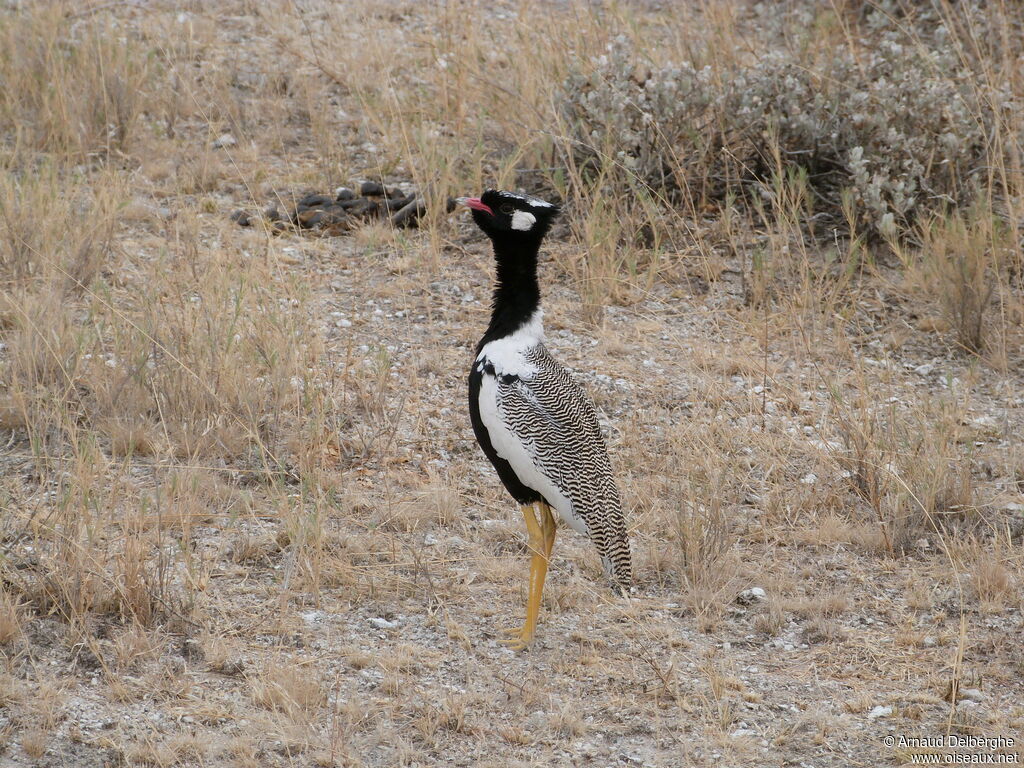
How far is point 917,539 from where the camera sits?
481 cm

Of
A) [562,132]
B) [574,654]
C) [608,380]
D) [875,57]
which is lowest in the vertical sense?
[574,654]

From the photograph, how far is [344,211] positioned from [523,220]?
309cm

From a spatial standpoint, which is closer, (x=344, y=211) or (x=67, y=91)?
(x=344, y=211)

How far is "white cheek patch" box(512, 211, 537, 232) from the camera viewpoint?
161 inches

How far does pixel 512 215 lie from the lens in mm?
4121

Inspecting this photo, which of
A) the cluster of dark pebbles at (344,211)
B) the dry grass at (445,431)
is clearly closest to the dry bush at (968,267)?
the dry grass at (445,431)

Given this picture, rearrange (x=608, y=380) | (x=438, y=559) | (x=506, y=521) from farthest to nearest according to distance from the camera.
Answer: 1. (x=608, y=380)
2. (x=506, y=521)
3. (x=438, y=559)

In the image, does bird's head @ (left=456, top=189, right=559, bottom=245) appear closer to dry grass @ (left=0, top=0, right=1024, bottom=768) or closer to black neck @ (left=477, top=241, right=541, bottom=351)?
black neck @ (left=477, top=241, right=541, bottom=351)

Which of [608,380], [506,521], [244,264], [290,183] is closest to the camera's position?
[506,521]

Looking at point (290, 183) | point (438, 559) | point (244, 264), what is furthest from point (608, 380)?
point (290, 183)

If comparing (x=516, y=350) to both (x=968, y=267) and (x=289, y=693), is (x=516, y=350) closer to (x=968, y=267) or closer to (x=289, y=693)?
(x=289, y=693)

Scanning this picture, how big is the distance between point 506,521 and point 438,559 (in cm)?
42

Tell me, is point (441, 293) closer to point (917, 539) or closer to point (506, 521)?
point (506, 521)

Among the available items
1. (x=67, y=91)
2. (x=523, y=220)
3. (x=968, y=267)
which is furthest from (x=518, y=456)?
(x=67, y=91)
